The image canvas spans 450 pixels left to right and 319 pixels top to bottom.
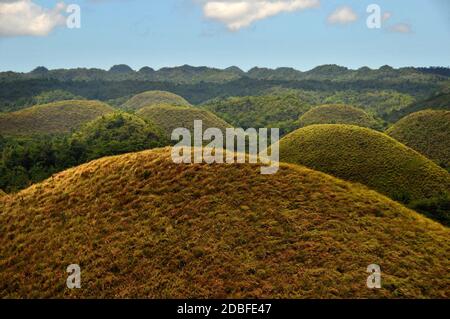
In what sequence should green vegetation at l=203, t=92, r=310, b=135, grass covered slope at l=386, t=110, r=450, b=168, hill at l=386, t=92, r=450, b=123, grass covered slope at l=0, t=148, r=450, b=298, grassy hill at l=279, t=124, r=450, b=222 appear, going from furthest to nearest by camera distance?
green vegetation at l=203, t=92, r=310, b=135 < hill at l=386, t=92, r=450, b=123 < grass covered slope at l=386, t=110, r=450, b=168 < grassy hill at l=279, t=124, r=450, b=222 < grass covered slope at l=0, t=148, r=450, b=298

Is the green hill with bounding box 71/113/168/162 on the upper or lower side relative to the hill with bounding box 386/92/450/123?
lower

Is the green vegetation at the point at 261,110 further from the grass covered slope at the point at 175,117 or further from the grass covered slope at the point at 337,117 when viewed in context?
the grass covered slope at the point at 175,117

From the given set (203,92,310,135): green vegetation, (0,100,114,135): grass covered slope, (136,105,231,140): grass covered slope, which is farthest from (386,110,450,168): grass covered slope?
(0,100,114,135): grass covered slope

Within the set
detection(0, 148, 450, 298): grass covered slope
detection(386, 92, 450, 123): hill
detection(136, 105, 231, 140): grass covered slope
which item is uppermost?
detection(386, 92, 450, 123): hill

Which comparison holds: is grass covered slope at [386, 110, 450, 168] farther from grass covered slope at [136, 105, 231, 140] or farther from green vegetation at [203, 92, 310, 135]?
green vegetation at [203, 92, 310, 135]

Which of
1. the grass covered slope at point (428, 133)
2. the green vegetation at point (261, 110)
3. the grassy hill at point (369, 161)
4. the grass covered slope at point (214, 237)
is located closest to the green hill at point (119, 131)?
the grassy hill at point (369, 161)
